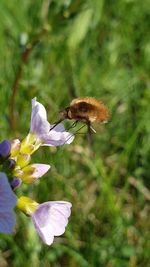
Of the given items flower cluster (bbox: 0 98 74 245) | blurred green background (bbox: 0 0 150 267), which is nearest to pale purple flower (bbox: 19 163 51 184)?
flower cluster (bbox: 0 98 74 245)

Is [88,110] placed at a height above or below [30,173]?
above

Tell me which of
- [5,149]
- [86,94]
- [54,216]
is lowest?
[54,216]

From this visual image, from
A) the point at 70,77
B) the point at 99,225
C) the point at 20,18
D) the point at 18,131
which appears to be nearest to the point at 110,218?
the point at 99,225

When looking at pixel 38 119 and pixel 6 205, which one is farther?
pixel 38 119

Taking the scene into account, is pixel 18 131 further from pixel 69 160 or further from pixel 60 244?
pixel 60 244

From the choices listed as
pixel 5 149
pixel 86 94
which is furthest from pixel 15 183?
pixel 86 94

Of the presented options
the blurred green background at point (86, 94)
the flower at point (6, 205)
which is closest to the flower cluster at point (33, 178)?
the flower at point (6, 205)

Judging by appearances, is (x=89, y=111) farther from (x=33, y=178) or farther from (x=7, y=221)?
(x=7, y=221)

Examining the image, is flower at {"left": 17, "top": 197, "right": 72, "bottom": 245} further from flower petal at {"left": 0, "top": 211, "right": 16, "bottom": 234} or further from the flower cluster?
flower petal at {"left": 0, "top": 211, "right": 16, "bottom": 234}
